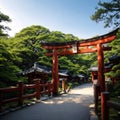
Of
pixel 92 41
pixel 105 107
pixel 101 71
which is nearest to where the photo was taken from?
pixel 105 107

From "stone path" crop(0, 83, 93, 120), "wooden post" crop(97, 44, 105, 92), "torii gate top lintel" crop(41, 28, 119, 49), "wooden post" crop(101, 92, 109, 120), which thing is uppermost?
"torii gate top lintel" crop(41, 28, 119, 49)

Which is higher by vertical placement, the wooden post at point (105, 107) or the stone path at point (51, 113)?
the wooden post at point (105, 107)

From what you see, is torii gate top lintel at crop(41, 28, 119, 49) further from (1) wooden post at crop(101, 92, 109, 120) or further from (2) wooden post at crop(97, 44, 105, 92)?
(1) wooden post at crop(101, 92, 109, 120)

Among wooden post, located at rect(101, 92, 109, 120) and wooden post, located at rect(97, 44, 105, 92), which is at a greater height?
wooden post, located at rect(97, 44, 105, 92)

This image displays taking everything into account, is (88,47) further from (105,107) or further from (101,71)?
(105,107)

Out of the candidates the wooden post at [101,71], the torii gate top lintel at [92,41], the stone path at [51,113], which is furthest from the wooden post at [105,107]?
the torii gate top lintel at [92,41]

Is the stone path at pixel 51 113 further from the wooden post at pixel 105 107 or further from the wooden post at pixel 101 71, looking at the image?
the wooden post at pixel 101 71

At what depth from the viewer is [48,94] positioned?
58.3 ft

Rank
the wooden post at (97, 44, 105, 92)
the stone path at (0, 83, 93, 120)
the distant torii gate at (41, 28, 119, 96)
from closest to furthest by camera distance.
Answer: the stone path at (0, 83, 93, 120)
the wooden post at (97, 44, 105, 92)
the distant torii gate at (41, 28, 119, 96)

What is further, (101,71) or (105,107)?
(101,71)

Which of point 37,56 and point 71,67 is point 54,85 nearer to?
point 37,56

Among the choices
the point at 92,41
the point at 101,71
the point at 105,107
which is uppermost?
the point at 92,41

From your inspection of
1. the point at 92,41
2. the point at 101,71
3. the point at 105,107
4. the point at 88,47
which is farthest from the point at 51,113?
the point at 88,47

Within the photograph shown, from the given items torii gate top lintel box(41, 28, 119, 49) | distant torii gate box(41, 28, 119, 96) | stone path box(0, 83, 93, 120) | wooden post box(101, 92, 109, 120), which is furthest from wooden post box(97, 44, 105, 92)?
wooden post box(101, 92, 109, 120)
